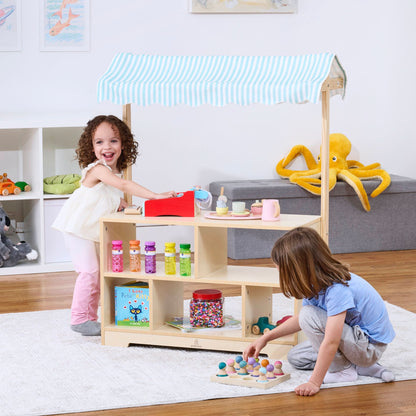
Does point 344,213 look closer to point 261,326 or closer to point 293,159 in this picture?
point 293,159

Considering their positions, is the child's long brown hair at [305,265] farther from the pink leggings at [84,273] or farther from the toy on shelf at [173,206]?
the pink leggings at [84,273]

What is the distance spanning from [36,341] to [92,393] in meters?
0.69

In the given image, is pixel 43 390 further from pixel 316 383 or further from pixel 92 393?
pixel 316 383

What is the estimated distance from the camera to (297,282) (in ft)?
8.11

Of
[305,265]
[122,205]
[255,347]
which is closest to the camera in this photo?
[305,265]

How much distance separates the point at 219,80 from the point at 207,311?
86 cm

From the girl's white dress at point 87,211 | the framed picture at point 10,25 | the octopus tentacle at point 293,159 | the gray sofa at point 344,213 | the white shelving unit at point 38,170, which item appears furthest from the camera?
the octopus tentacle at point 293,159

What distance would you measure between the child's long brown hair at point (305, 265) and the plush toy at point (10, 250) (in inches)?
90.8

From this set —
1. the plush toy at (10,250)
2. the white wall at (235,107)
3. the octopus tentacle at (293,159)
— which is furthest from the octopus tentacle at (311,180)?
the plush toy at (10,250)

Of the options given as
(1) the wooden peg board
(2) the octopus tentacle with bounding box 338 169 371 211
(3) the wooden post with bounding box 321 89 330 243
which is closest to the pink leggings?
(1) the wooden peg board

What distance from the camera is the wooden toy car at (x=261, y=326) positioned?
2939 millimetres

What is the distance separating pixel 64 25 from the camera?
473 cm

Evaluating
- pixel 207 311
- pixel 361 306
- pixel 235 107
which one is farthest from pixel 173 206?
pixel 235 107

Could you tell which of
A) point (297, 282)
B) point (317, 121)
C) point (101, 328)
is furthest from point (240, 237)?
point (297, 282)
